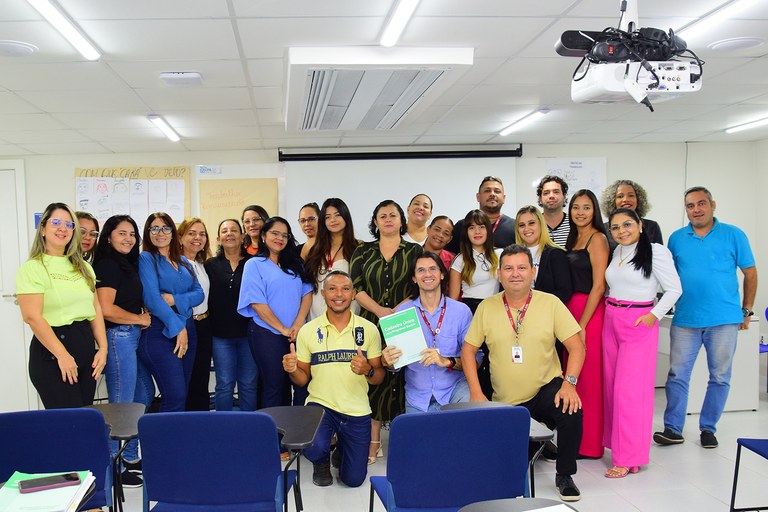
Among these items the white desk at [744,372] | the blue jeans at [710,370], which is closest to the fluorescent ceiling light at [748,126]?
the white desk at [744,372]

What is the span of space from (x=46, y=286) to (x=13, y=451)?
1.19 metres

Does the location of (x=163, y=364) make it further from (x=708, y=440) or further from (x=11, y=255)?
(x=11, y=255)

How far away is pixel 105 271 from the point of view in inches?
133

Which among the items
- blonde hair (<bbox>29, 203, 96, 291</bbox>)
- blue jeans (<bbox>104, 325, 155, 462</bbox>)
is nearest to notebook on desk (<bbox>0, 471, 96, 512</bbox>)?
blonde hair (<bbox>29, 203, 96, 291</bbox>)

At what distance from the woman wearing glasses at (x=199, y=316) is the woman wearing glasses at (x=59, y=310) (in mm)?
896

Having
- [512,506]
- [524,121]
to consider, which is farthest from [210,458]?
[524,121]

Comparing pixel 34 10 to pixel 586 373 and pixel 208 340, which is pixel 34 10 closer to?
pixel 208 340

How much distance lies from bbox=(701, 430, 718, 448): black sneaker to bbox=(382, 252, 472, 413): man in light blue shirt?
6.05ft

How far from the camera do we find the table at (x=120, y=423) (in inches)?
85.7

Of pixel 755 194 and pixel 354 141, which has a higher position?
pixel 354 141

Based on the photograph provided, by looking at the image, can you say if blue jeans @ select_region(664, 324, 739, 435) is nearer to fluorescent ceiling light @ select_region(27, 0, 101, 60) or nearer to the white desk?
the white desk

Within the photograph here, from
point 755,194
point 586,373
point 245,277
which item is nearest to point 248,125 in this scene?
→ point 245,277

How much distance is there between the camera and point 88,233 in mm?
3559

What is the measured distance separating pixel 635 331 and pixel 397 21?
87.0 inches
